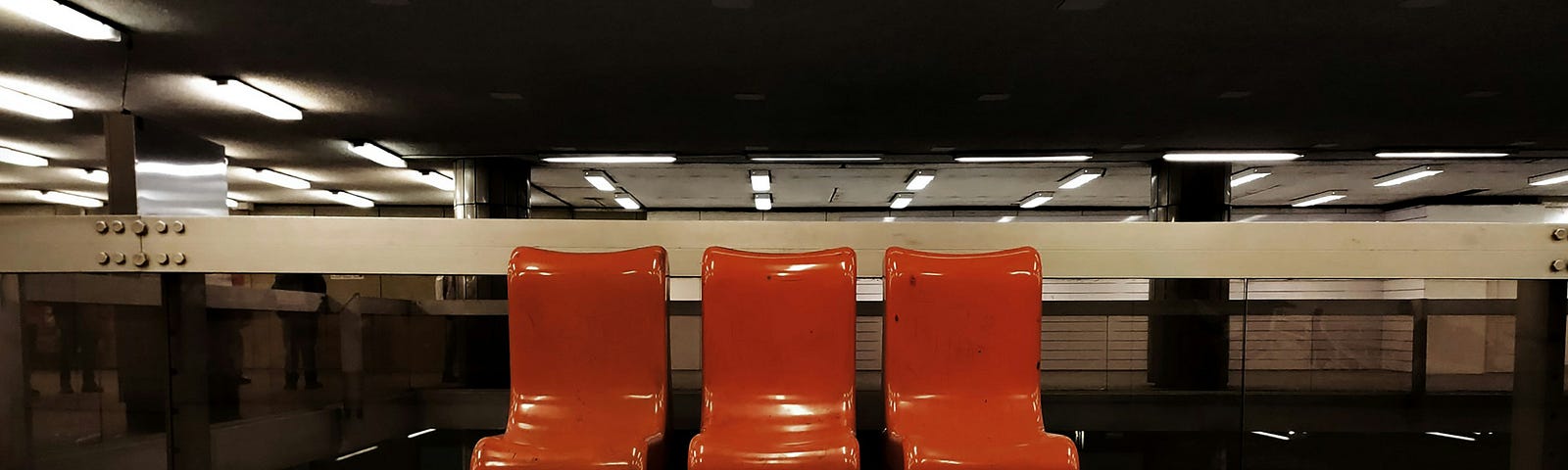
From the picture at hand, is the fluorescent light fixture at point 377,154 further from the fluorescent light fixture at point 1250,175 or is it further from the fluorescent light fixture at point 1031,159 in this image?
the fluorescent light fixture at point 1250,175

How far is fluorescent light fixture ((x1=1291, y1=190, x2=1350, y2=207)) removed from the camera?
10.9 m

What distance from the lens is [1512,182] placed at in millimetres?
9633

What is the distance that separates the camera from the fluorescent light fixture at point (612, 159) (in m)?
7.67

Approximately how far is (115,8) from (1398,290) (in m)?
7.78

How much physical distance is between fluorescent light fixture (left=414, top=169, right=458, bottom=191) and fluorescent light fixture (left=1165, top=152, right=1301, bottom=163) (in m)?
9.51

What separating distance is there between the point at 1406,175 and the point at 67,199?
2178 cm

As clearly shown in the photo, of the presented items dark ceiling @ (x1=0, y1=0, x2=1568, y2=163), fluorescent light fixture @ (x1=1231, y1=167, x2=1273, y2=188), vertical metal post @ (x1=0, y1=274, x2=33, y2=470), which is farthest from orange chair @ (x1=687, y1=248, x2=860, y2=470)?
fluorescent light fixture @ (x1=1231, y1=167, x2=1273, y2=188)

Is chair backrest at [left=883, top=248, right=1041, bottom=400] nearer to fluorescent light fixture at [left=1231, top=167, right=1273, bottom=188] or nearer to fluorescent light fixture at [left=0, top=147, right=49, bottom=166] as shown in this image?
fluorescent light fixture at [left=1231, top=167, right=1273, bottom=188]

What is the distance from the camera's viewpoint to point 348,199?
1200 centimetres

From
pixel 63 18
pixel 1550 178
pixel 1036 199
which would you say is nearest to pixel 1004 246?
pixel 63 18

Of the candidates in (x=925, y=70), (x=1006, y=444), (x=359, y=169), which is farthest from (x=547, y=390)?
(x=359, y=169)

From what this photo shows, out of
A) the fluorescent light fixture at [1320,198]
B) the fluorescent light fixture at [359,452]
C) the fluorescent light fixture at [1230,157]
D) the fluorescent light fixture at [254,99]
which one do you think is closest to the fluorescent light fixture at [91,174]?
the fluorescent light fixture at [254,99]

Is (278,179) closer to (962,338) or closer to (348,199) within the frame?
(348,199)

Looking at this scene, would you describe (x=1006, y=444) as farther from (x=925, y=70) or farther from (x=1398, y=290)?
(x=1398, y=290)
